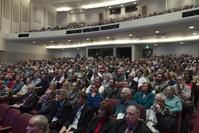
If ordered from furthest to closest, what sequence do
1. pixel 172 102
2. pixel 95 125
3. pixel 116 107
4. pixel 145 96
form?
1. pixel 145 96
2. pixel 172 102
3. pixel 116 107
4. pixel 95 125

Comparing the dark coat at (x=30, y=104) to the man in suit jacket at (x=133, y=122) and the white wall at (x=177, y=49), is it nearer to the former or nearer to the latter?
the man in suit jacket at (x=133, y=122)

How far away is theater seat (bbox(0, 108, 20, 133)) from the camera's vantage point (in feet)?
14.1

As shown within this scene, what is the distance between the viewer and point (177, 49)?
2030 cm

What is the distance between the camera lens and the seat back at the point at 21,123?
3.96m

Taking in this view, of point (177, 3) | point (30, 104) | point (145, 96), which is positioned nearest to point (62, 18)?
point (177, 3)

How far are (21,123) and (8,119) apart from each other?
0.62m

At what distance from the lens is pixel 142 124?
3.08 metres

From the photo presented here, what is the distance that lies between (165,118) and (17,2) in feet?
72.3

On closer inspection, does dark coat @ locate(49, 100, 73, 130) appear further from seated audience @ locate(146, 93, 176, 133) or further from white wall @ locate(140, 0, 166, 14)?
white wall @ locate(140, 0, 166, 14)

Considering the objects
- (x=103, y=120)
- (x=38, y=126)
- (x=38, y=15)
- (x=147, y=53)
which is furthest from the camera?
(x=38, y=15)

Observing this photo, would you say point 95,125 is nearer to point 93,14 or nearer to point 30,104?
point 30,104

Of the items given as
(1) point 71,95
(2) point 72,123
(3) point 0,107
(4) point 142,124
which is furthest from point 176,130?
(3) point 0,107

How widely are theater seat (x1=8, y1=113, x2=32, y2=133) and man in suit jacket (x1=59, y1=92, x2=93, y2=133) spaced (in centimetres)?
59

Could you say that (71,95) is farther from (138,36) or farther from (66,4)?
(66,4)
